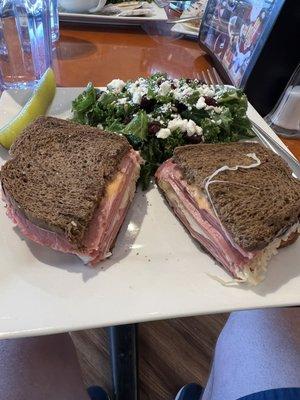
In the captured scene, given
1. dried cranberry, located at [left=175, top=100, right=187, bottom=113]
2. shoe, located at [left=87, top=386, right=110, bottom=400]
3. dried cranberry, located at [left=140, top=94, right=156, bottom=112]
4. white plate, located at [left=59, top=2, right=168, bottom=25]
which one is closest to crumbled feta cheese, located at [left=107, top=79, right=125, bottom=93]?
dried cranberry, located at [left=140, top=94, right=156, bottom=112]

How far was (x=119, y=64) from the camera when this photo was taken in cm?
194

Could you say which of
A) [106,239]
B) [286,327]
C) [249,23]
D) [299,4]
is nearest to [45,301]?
[106,239]

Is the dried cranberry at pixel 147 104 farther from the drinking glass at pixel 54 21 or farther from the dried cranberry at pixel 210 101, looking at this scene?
the drinking glass at pixel 54 21

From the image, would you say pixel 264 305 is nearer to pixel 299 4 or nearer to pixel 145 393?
pixel 145 393

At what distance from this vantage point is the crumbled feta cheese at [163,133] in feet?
4.05

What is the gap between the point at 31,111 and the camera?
129cm

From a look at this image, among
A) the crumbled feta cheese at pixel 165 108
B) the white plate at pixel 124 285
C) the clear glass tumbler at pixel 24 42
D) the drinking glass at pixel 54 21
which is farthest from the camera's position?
the drinking glass at pixel 54 21

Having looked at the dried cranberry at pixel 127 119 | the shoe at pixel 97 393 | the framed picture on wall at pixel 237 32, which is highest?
the framed picture on wall at pixel 237 32

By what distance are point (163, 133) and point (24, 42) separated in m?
1.02

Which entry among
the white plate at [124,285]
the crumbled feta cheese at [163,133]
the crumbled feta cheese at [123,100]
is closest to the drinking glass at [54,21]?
the crumbled feta cheese at [123,100]

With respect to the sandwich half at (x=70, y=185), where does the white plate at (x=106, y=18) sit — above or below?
above

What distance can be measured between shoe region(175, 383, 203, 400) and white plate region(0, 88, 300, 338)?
747 millimetres

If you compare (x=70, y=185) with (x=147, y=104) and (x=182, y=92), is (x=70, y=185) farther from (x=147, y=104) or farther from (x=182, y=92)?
(x=182, y=92)

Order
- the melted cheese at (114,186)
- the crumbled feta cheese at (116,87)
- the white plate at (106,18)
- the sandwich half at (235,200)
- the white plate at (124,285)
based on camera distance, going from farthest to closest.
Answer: the white plate at (106,18) → the crumbled feta cheese at (116,87) → the melted cheese at (114,186) → the sandwich half at (235,200) → the white plate at (124,285)
